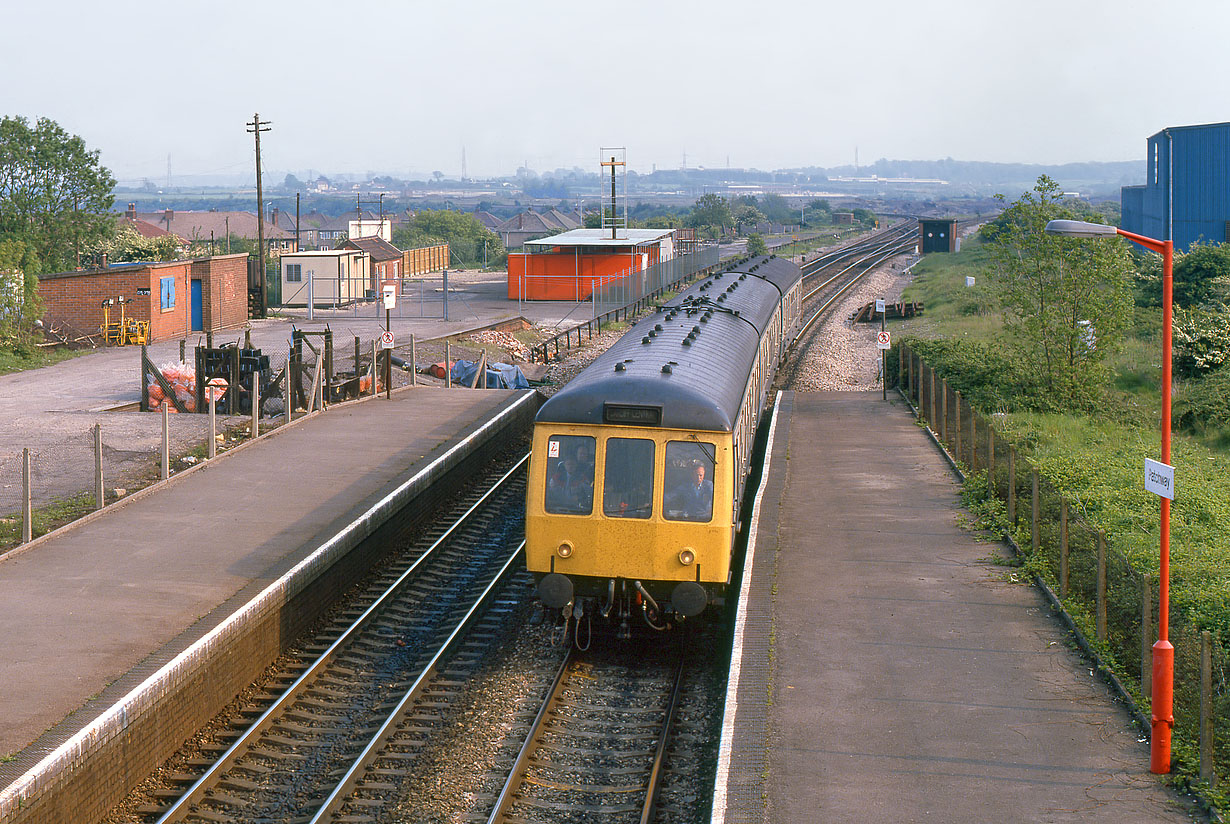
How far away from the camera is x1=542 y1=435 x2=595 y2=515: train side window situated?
475 inches

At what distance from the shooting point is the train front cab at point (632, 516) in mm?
11906

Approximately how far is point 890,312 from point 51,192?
3710cm

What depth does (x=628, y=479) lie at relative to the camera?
12.0 meters

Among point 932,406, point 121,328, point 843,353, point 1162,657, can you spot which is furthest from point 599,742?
point 121,328

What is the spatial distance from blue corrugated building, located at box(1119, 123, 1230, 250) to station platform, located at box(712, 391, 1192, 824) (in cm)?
3781

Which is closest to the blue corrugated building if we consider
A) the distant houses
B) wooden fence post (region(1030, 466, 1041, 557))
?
wooden fence post (region(1030, 466, 1041, 557))

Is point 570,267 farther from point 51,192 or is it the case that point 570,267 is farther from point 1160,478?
point 1160,478

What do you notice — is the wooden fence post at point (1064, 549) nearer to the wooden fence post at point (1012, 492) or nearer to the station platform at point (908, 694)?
the station platform at point (908, 694)

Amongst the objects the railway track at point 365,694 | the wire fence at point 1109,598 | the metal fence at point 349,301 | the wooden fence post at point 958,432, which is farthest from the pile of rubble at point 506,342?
the wire fence at point 1109,598

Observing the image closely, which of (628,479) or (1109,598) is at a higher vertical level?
(628,479)

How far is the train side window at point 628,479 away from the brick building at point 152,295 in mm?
27131

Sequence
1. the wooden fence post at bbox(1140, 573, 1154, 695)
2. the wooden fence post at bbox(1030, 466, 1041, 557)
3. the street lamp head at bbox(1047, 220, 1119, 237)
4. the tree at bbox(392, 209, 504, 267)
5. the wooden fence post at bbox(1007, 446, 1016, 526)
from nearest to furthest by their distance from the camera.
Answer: the street lamp head at bbox(1047, 220, 1119, 237) < the wooden fence post at bbox(1140, 573, 1154, 695) < the wooden fence post at bbox(1030, 466, 1041, 557) < the wooden fence post at bbox(1007, 446, 1016, 526) < the tree at bbox(392, 209, 504, 267)

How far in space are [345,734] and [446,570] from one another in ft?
18.3

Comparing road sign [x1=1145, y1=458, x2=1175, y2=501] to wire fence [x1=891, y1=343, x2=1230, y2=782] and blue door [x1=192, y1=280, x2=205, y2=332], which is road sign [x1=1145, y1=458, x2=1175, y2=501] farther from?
blue door [x1=192, y1=280, x2=205, y2=332]
